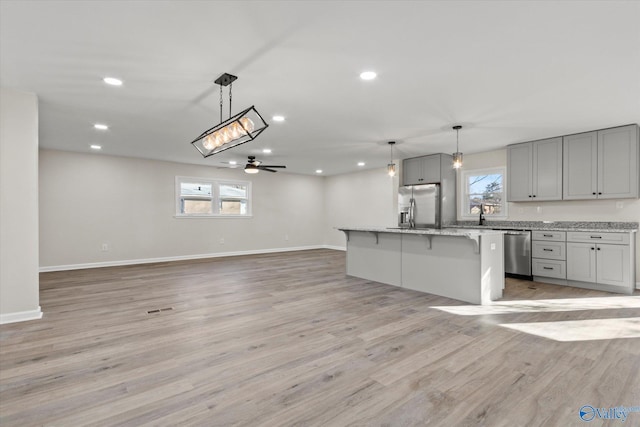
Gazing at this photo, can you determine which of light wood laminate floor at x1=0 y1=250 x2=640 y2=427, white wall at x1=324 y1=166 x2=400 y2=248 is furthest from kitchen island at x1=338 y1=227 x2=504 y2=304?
white wall at x1=324 y1=166 x2=400 y2=248

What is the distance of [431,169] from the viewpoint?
679cm

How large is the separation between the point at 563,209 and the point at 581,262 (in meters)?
1.09

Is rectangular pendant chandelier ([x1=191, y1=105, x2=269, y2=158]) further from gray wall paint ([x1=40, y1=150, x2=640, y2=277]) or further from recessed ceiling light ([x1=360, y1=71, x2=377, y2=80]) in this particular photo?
gray wall paint ([x1=40, y1=150, x2=640, y2=277])

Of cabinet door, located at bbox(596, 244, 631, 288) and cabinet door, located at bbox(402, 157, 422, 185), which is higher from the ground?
cabinet door, located at bbox(402, 157, 422, 185)

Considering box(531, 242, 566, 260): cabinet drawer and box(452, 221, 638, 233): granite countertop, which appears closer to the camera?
box(452, 221, 638, 233): granite countertop

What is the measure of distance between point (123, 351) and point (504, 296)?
4.61 m

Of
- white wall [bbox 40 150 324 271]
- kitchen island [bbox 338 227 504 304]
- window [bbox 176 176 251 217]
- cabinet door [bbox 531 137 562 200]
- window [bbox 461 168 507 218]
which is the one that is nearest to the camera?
kitchen island [bbox 338 227 504 304]

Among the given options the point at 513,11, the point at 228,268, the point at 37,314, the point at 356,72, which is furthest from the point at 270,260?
the point at 513,11

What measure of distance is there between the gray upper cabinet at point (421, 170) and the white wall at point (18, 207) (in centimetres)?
657

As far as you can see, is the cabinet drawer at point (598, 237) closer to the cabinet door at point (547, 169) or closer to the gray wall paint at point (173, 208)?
the gray wall paint at point (173, 208)

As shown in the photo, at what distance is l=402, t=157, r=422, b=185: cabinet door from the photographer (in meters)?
7.07

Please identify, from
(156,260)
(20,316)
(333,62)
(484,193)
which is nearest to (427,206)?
(484,193)

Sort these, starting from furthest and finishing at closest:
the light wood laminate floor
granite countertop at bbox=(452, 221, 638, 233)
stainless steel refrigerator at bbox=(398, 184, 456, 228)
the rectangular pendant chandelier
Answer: stainless steel refrigerator at bbox=(398, 184, 456, 228)
granite countertop at bbox=(452, 221, 638, 233)
the rectangular pendant chandelier
the light wood laminate floor

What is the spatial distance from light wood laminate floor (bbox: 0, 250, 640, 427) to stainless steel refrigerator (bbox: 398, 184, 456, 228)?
8.37 ft
